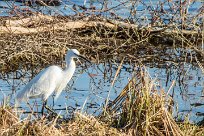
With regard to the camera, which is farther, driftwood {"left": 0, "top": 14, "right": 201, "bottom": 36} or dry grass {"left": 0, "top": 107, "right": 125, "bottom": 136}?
driftwood {"left": 0, "top": 14, "right": 201, "bottom": 36}

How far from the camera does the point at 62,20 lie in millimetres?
12531

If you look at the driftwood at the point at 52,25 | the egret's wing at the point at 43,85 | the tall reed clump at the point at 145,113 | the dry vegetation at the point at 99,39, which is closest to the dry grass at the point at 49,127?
the tall reed clump at the point at 145,113

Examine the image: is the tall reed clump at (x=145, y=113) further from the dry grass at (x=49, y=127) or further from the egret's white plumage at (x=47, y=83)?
the egret's white plumage at (x=47, y=83)

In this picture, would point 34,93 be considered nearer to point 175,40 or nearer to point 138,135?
point 138,135

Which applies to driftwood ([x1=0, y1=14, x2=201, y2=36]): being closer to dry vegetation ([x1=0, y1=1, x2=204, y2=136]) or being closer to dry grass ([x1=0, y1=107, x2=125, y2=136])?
dry vegetation ([x1=0, y1=1, x2=204, y2=136])

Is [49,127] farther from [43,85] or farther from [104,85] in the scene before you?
[104,85]

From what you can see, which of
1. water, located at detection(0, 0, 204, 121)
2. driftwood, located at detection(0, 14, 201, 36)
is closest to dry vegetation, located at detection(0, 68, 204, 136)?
water, located at detection(0, 0, 204, 121)

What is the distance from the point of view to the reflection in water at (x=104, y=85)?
9.02 meters

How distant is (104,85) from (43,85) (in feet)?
5.60

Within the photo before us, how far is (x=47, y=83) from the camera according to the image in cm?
895

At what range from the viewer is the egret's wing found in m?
8.66

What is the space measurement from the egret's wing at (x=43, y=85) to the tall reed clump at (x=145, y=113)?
80.9 inches

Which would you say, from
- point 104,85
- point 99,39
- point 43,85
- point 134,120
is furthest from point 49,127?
point 99,39

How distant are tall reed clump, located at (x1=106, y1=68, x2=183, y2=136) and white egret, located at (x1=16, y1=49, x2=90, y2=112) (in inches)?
81.2
